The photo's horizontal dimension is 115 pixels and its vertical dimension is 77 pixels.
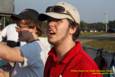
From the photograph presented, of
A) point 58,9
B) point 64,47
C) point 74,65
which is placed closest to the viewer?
point 74,65

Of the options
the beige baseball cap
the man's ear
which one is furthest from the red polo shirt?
the beige baseball cap

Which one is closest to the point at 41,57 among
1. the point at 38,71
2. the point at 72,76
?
the point at 38,71

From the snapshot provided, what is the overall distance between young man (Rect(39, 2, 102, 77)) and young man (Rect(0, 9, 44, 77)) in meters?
0.35

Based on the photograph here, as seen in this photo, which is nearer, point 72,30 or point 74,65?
point 74,65

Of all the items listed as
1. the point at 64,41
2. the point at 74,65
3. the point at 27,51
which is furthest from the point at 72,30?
the point at 27,51

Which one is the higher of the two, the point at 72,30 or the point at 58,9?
the point at 58,9

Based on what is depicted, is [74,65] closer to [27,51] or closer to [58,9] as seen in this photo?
[58,9]

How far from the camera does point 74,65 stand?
11.0 ft

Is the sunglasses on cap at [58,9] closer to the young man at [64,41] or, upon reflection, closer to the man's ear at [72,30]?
the young man at [64,41]

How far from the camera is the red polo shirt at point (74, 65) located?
127 inches

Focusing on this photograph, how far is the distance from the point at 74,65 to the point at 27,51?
822mm

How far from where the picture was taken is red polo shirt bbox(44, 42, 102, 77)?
323cm

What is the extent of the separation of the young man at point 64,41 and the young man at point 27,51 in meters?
0.35

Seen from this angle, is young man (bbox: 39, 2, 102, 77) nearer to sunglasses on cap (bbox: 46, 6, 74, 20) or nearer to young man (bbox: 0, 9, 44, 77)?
sunglasses on cap (bbox: 46, 6, 74, 20)
